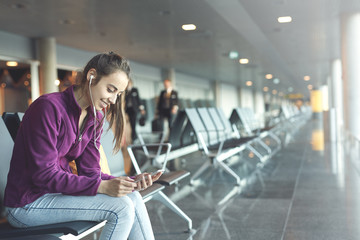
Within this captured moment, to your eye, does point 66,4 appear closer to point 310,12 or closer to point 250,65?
point 310,12

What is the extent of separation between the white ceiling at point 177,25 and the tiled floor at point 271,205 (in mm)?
3629

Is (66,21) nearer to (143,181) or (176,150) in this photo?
(176,150)

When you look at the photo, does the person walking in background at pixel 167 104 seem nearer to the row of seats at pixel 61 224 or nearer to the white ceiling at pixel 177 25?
the white ceiling at pixel 177 25

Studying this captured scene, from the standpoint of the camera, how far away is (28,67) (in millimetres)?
10898

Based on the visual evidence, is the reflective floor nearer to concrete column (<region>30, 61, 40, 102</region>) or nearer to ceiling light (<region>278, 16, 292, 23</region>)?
ceiling light (<region>278, 16, 292, 23</region>)

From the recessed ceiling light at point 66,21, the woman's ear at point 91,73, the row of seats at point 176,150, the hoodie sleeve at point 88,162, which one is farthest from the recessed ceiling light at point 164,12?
the woman's ear at point 91,73

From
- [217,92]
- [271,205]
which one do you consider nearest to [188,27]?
[271,205]

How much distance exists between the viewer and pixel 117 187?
1.67 metres

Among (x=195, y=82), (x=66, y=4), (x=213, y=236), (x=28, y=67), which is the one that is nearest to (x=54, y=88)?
(x=28, y=67)

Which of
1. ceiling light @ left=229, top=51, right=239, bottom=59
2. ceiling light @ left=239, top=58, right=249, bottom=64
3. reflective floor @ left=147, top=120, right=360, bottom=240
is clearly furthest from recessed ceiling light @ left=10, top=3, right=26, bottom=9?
ceiling light @ left=239, top=58, right=249, bottom=64

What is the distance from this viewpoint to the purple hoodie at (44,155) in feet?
5.21

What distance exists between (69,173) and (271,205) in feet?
8.00

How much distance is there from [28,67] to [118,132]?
9.73m

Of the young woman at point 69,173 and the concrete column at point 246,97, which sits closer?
the young woman at point 69,173
